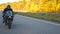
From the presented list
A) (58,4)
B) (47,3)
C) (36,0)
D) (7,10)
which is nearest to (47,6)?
(47,3)

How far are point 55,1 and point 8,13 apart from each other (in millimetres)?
34567

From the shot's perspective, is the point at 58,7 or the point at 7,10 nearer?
the point at 7,10

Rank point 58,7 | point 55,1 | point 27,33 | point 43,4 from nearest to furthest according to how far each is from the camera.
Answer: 1. point 27,33
2. point 58,7
3. point 55,1
4. point 43,4

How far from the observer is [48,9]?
49219 millimetres

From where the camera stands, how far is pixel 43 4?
5325 centimetres

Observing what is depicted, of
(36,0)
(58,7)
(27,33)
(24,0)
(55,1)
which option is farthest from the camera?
(24,0)

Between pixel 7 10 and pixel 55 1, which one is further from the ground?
pixel 7 10


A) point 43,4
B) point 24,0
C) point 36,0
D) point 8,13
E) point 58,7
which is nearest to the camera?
point 8,13

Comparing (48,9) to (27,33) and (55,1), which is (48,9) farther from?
(27,33)

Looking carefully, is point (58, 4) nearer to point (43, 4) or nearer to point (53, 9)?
point (53, 9)

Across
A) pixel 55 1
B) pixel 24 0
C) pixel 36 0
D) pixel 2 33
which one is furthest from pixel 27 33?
pixel 24 0

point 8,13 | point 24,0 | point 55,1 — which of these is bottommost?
point 24,0

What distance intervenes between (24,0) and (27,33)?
8034 cm

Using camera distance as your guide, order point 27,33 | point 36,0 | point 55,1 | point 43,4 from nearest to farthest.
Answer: point 27,33
point 55,1
point 43,4
point 36,0
